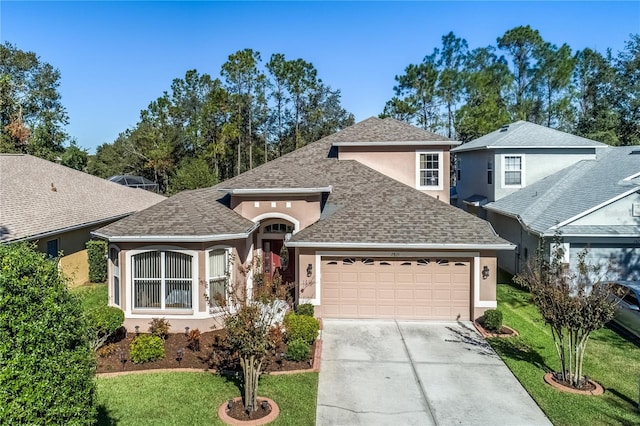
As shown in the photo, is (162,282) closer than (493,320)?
No

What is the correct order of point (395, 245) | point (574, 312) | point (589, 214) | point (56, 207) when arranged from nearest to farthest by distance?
point (574, 312) → point (395, 245) → point (589, 214) → point (56, 207)

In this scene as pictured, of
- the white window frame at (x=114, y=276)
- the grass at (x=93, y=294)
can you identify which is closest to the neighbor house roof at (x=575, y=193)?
the white window frame at (x=114, y=276)

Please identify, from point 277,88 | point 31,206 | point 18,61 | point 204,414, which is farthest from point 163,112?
point 204,414

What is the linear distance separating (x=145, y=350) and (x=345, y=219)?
7.63 metres

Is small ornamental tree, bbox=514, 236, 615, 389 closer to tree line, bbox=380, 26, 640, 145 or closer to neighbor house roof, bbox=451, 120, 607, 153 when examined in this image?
neighbor house roof, bbox=451, 120, 607, 153

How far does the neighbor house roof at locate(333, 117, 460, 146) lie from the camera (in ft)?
66.6

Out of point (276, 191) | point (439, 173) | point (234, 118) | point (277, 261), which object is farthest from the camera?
point (234, 118)

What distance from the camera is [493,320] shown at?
42.2 ft

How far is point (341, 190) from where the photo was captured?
60.2 feet

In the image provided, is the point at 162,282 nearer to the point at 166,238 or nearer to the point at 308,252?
the point at 166,238

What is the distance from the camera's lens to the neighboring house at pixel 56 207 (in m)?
15.9

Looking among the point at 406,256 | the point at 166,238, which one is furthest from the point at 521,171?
the point at 166,238

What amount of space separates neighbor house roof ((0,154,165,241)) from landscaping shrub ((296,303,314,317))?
941 cm

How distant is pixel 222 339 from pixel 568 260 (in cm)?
1274
